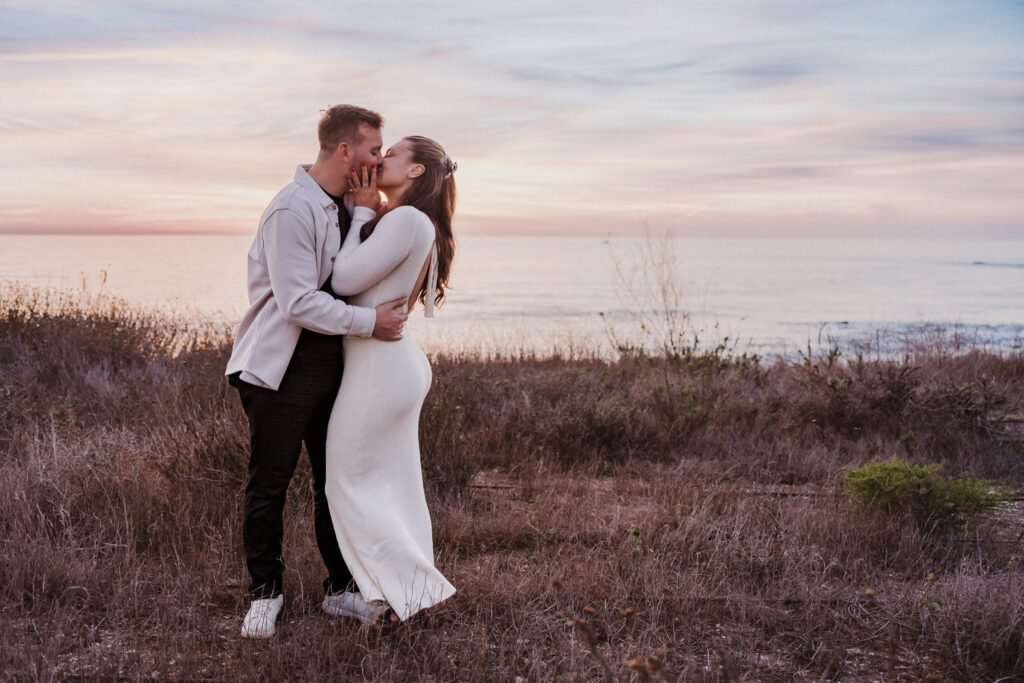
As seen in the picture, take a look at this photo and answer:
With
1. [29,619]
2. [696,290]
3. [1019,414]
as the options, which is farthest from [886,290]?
[29,619]

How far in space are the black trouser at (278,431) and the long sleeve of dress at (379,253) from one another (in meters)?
0.30

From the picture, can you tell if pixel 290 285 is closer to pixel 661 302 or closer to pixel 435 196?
pixel 435 196

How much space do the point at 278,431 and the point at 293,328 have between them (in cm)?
45

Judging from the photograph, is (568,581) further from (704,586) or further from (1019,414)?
(1019,414)

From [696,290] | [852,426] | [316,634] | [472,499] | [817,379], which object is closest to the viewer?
[316,634]

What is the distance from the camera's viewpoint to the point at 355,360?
3.42 m

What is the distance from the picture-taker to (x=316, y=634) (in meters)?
3.40

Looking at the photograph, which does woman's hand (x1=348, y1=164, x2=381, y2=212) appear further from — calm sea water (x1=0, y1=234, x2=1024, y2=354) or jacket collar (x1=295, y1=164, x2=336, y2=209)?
calm sea water (x1=0, y1=234, x2=1024, y2=354)

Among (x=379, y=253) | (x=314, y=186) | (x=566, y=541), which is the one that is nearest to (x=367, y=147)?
(x=314, y=186)

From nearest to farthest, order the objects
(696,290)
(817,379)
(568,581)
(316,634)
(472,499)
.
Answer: (316,634) < (568,581) < (472,499) < (817,379) < (696,290)

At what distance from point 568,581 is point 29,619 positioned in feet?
8.18

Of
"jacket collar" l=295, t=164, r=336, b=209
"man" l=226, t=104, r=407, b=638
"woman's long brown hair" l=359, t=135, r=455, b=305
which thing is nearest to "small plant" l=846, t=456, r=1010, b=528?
"woman's long brown hair" l=359, t=135, r=455, b=305

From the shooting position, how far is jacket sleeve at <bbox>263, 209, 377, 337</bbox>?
3180mm

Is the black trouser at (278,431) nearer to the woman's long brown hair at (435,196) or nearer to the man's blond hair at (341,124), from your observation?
the woman's long brown hair at (435,196)
